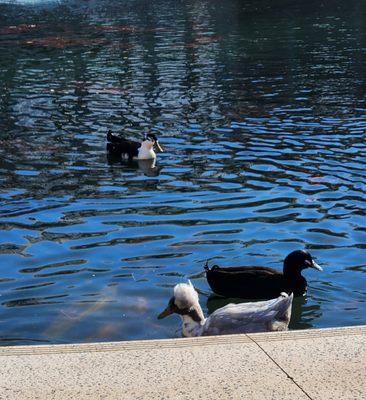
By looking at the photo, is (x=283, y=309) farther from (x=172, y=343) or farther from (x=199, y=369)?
(x=199, y=369)

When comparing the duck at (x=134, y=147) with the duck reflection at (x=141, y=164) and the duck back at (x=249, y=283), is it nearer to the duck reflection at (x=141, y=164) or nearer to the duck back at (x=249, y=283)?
the duck reflection at (x=141, y=164)

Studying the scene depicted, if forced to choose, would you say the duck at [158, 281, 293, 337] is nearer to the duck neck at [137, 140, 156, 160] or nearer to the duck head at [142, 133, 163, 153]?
the duck neck at [137, 140, 156, 160]

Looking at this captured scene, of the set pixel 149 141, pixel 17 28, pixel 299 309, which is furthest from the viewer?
pixel 17 28

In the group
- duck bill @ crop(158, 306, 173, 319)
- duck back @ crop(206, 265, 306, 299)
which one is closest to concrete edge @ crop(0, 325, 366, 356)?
duck bill @ crop(158, 306, 173, 319)

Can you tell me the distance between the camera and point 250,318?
28.5 feet

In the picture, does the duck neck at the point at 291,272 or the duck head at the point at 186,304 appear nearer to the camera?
the duck head at the point at 186,304

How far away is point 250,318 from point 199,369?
7.49ft

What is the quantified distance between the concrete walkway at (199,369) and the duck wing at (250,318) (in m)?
1.41

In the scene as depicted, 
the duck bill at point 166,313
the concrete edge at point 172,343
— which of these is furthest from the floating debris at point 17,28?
the concrete edge at point 172,343

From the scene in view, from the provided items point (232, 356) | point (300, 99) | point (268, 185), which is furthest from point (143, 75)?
point (232, 356)

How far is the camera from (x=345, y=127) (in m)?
20.3

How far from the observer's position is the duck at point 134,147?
17.8 meters

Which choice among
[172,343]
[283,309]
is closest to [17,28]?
[283,309]

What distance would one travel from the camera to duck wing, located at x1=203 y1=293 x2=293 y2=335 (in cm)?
861
